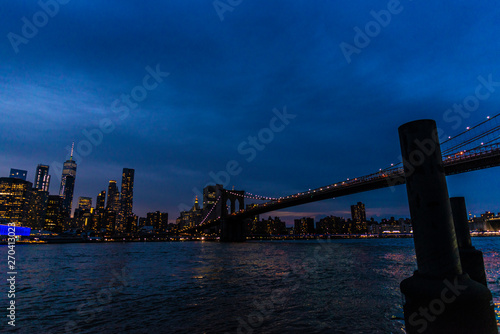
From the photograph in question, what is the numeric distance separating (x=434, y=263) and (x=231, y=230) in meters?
91.4

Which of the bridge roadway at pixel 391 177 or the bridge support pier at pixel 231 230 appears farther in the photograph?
the bridge support pier at pixel 231 230

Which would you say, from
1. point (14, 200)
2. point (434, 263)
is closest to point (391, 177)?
point (434, 263)

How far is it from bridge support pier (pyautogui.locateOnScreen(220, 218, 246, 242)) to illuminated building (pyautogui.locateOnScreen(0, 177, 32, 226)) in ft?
448

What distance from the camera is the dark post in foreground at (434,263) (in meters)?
2.42

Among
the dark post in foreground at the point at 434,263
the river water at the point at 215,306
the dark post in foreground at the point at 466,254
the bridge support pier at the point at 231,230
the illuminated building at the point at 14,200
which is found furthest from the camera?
the illuminated building at the point at 14,200

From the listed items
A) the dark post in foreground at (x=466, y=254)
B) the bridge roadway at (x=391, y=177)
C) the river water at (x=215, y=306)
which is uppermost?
the bridge roadway at (x=391, y=177)

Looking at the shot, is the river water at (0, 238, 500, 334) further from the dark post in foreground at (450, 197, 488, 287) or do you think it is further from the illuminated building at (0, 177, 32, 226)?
the illuminated building at (0, 177, 32, 226)

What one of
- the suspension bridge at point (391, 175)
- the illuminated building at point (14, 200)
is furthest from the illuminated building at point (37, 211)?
the suspension bridge at point (391, 175)

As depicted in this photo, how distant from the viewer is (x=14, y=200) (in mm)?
160125

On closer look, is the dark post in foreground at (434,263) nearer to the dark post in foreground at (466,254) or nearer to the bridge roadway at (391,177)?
the dark post in foreground at (466,254)

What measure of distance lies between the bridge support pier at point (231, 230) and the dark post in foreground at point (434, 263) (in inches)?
3505

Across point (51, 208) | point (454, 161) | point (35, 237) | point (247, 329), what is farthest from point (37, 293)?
point (51, 208)

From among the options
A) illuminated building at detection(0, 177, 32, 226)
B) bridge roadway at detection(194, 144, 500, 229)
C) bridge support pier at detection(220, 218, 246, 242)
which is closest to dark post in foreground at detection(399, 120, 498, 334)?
bridge roadway at detection(194, 144, 500, 229)

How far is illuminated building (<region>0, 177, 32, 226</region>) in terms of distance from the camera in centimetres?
15700
